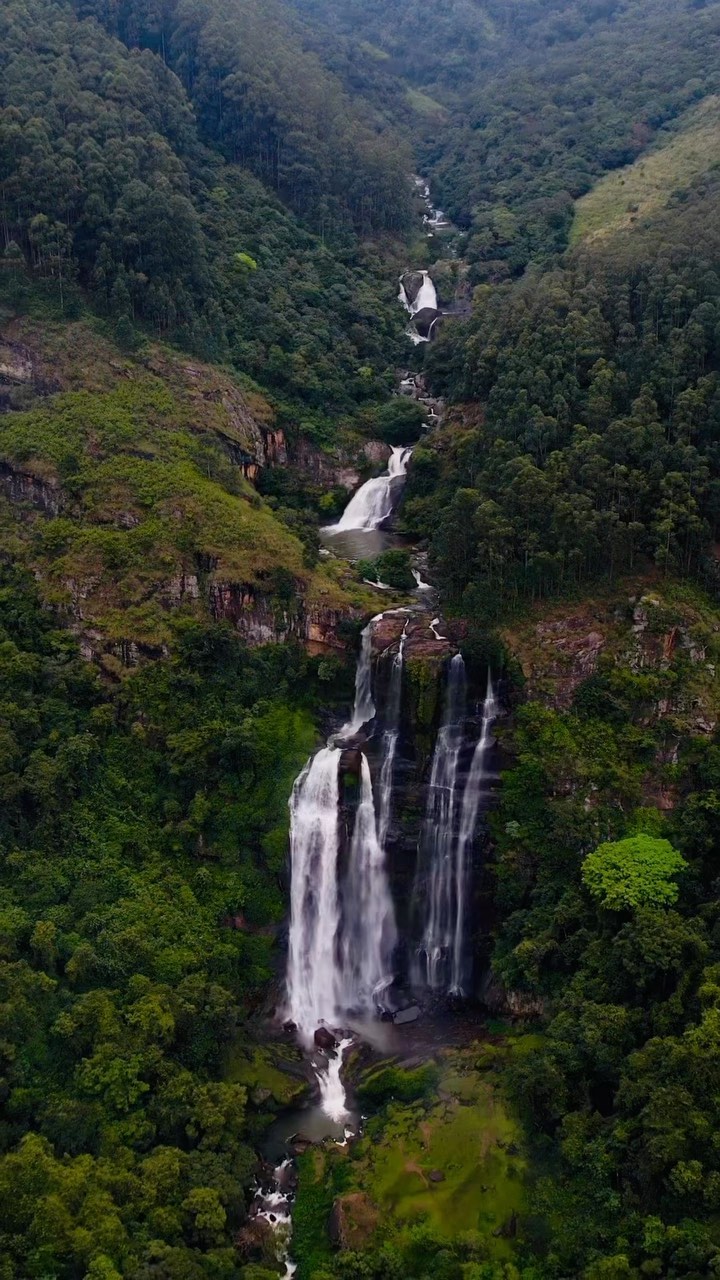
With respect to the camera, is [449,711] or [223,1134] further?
[449,711]

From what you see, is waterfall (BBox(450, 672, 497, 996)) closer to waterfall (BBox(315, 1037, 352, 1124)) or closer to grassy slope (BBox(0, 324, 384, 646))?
waterfall (BBox(315, 1037, 352, 1124))

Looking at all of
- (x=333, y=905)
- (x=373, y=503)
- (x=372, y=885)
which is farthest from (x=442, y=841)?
(x=373, y=503)

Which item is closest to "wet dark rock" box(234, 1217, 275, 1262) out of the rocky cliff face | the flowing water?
the flowing water

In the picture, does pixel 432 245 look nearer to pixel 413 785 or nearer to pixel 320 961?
pixel 413 785

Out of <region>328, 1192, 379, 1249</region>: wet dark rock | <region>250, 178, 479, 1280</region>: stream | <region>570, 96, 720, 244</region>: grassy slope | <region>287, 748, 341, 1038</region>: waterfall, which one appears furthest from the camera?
<region>570, 96, 720, 244</region>: grassy slope

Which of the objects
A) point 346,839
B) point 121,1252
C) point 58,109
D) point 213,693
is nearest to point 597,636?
point 346,839
